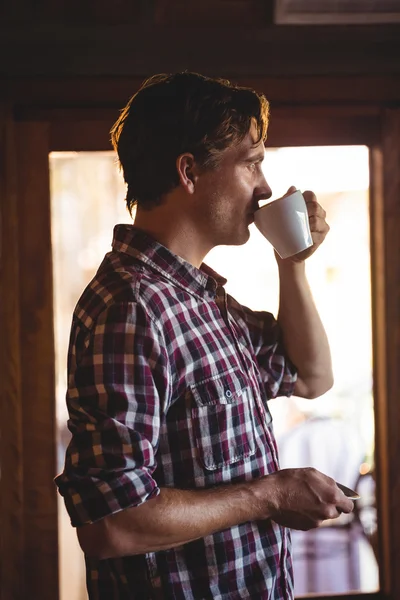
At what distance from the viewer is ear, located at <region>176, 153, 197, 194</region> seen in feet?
3.22

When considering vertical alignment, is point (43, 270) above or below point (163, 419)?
above

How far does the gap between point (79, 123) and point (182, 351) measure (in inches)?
44.0

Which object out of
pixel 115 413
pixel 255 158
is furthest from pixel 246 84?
pixel 115 413

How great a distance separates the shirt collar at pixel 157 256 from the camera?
0.93 meters

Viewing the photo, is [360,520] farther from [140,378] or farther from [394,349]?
[140,378]

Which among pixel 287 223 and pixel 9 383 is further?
pixel 9 383

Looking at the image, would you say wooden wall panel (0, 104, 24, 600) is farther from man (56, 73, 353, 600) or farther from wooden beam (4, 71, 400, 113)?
man (56, 73, 353, 600)

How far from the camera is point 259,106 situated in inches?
41.6

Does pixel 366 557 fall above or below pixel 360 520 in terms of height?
below

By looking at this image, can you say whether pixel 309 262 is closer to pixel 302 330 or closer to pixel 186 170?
pixel 302 330

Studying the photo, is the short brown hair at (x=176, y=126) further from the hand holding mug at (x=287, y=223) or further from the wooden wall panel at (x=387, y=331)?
the wooden wall panel at (x=387, y=331)

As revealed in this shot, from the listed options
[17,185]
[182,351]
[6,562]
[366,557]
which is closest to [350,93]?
[17,185]

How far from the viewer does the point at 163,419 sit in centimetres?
83

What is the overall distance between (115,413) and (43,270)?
3.58 ft
